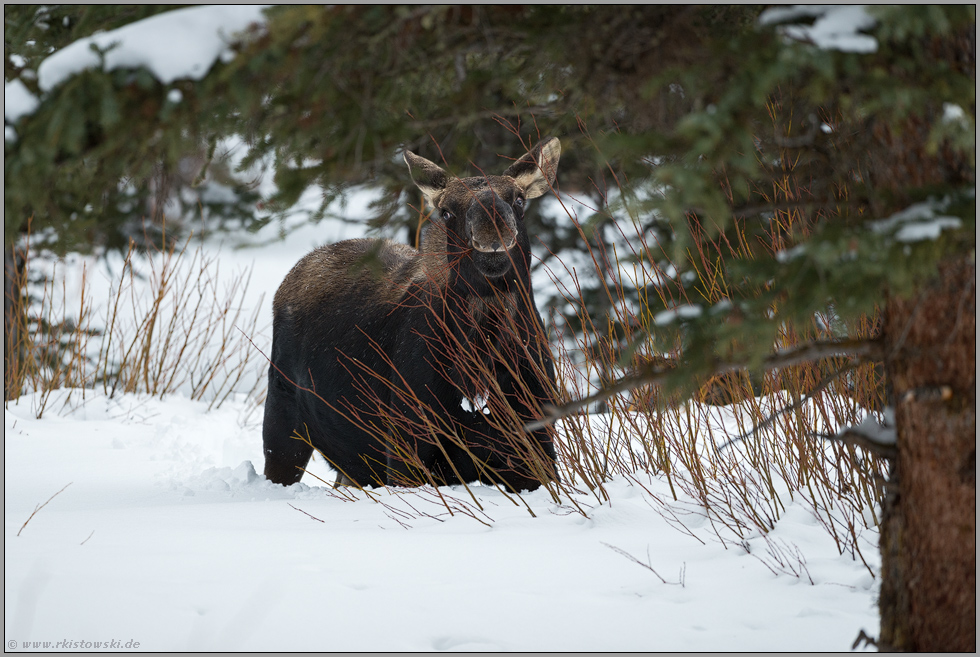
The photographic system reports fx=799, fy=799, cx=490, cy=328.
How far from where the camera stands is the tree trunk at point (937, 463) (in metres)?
2.15

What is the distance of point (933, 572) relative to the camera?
2213 mm

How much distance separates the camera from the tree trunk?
2.15 metres

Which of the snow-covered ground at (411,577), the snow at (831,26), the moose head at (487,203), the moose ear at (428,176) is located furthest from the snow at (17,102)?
the moose ear at (428,176)

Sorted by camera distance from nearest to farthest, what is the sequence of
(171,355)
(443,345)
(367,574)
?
(367,574)
(443,345)
(171,355)

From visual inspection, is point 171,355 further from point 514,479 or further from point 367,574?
point 367,574

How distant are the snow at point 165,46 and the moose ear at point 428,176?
2.75 metres

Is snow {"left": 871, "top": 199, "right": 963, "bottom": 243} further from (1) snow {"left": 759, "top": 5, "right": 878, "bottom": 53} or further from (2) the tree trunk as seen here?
(1) snow {"left": 759, "top": 5, "right": 878, "bottom": 53}

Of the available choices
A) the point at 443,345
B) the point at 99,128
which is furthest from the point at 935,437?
the point at 443,345

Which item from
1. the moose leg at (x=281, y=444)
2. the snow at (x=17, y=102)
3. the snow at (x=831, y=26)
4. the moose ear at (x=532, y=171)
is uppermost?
the moose ear at (x=532, y=171)

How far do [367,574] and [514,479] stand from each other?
1.89m

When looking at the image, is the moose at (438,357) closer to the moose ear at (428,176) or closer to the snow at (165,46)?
the moose ear at (428,176)

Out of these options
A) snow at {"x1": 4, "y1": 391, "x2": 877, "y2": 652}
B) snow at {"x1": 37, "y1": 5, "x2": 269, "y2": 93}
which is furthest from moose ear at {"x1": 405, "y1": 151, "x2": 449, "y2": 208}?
snow at {"x1": 37, "y1": 5, "x2": 269, "y2": 93}

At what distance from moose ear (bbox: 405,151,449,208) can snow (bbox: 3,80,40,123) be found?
279 centimetres

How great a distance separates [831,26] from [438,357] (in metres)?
3.31
